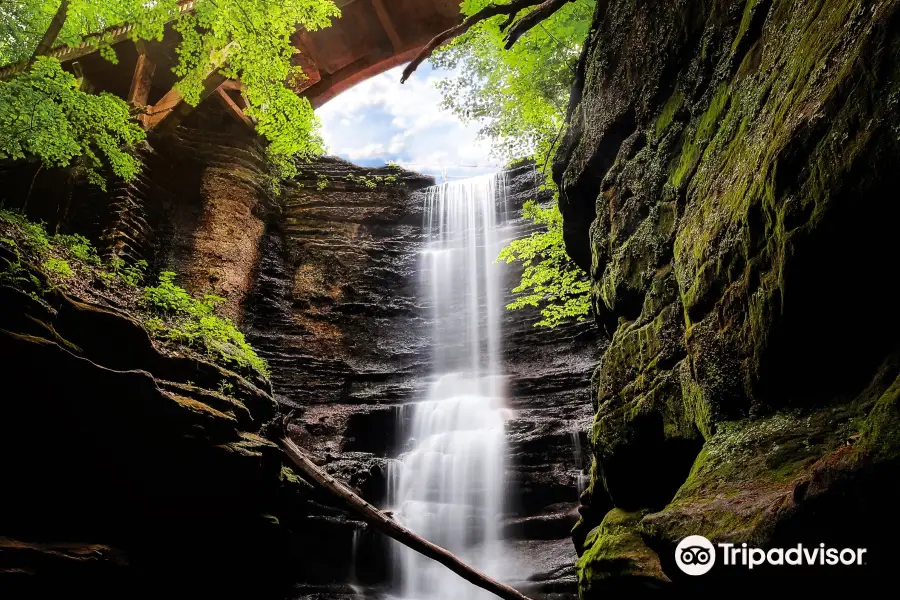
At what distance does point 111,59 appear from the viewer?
344 inches

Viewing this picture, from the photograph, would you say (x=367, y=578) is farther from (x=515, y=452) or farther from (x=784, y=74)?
(x=784, y=74)

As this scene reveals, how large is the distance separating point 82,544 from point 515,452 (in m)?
8.53

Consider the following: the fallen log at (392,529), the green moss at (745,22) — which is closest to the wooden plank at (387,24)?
the fallen log at (392,529)

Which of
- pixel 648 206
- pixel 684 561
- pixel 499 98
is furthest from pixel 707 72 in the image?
pixel 499 98

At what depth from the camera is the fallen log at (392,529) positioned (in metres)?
6.59

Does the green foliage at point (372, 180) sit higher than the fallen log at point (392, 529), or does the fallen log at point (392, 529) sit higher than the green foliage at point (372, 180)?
the green foliage at point (372, 180)

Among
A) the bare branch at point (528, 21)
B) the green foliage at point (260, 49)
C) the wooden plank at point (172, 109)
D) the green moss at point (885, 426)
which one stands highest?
the wooden plank at point (172, 109)

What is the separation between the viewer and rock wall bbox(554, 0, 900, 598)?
2.21 meters

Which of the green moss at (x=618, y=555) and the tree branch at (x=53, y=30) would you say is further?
the tree branch at (x=53, y=30)

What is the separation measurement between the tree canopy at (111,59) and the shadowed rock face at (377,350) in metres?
5.80

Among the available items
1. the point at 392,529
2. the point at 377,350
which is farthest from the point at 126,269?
the point at 377,350

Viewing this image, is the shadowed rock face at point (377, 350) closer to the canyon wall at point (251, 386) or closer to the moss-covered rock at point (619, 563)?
the canyon wall at point (251, 386)

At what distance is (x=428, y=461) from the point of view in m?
12.3

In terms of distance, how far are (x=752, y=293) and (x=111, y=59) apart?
34.3 ft
